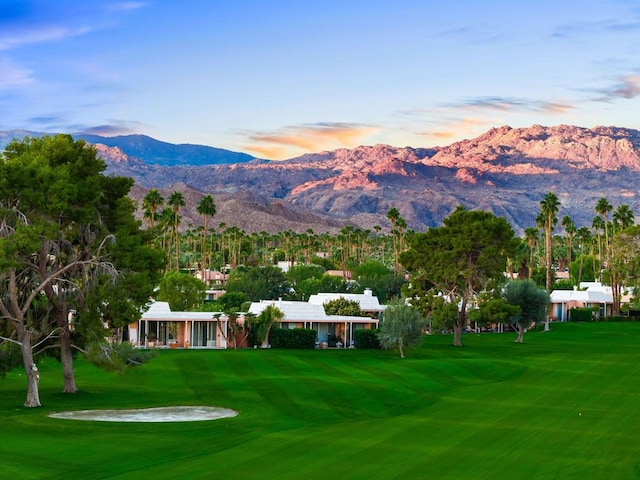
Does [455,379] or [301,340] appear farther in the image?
[301,340]

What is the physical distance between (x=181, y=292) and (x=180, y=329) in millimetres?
17459

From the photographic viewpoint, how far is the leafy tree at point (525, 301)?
89688mm

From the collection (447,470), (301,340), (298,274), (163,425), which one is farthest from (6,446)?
(298,274)

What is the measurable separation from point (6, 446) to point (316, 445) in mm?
9332

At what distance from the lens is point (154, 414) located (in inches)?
1522

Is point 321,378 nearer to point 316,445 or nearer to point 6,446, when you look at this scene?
point 316,445

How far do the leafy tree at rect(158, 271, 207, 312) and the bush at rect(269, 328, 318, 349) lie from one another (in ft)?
60.6

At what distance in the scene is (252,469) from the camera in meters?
27.0

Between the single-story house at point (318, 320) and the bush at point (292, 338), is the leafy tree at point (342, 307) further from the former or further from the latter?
the bush at point (292, 338)

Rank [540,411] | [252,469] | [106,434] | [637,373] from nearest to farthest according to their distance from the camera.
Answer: [252,469]
[106,434]
[540,411]
[637,373]

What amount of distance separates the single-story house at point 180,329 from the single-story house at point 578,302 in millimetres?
55437

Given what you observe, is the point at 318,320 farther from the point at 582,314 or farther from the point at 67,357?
the point at 582,314

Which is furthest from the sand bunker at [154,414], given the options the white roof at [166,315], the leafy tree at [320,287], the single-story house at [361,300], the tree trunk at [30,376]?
the leafy tree at [320,287]

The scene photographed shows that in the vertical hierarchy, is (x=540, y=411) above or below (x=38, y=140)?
below
